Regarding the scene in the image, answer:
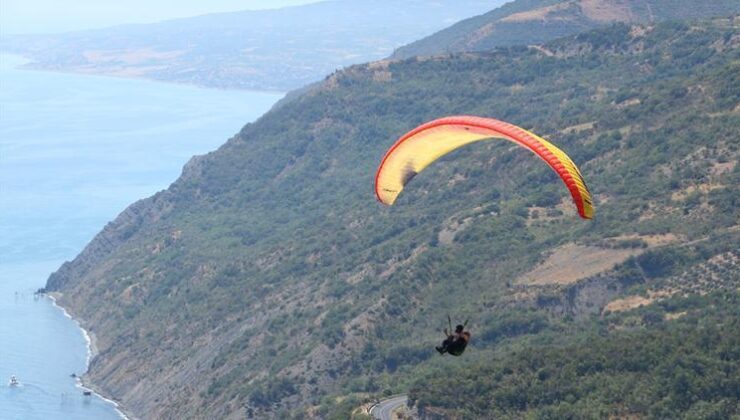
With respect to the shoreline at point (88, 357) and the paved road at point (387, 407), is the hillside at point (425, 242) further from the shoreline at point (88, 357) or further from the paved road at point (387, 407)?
the paved road at point (387, 407)

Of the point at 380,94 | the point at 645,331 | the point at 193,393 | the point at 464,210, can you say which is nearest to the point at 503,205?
the point at 464,210

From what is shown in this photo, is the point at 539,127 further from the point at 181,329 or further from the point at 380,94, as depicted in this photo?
the point at 380,94

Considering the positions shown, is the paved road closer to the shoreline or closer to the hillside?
the hillside

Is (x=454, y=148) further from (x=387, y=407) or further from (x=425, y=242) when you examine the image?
(x=425, y=242)

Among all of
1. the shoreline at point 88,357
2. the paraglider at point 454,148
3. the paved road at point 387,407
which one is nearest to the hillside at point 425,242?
the shoreline at point 88,357

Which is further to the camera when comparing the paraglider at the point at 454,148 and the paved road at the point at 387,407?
the paved road at the point at 387,407

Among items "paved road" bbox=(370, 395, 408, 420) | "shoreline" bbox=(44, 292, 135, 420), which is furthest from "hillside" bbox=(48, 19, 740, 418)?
"paved road" bbox=(370, 395, 408, 420)
